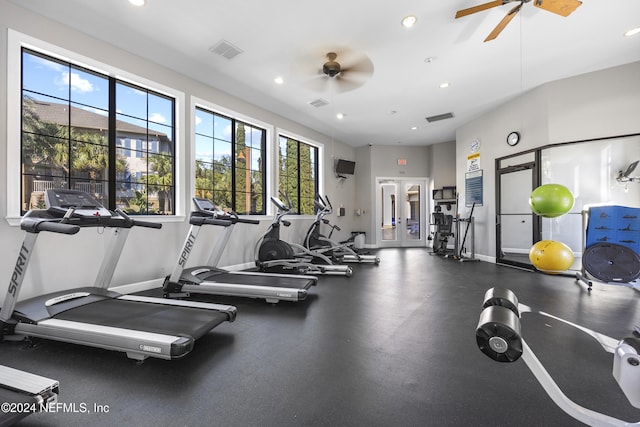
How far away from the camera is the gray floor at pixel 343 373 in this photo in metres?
1.51

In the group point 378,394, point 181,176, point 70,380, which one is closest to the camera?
point 378,394

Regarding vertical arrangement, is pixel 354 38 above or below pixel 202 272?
above

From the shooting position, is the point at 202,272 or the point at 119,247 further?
the point at 202,272

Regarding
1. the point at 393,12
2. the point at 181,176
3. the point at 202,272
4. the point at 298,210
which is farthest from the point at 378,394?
the point at 298,210

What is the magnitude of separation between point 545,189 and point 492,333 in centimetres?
247

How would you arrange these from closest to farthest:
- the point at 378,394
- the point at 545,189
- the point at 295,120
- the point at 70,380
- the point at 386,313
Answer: the point at 378,394, the point at 70,380, the point at 545,189, the point at 386,313, the point at 295,120

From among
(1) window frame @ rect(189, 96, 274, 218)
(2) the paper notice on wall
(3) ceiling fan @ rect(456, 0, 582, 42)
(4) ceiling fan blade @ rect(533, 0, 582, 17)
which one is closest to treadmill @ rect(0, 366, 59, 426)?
(1) window frame @ rect(189, 96, 274, 218)

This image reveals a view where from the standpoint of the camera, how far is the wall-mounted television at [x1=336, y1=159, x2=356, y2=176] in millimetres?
8500

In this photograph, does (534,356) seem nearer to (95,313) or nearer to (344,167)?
(95,313)

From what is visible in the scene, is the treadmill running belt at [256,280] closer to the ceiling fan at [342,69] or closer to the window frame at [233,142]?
the window frame at [233,142]

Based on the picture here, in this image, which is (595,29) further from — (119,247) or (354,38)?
(119,247)

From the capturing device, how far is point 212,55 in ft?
13.3

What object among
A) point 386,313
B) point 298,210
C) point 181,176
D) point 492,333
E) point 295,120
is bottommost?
point 386,313

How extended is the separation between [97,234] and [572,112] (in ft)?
24.9
